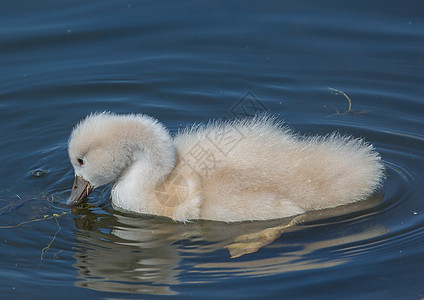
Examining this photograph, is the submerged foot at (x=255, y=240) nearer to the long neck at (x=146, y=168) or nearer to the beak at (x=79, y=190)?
the long neck at (x=146, y=168)

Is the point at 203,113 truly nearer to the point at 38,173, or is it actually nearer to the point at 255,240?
the point at 38,173

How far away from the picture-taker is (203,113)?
7.40 metres

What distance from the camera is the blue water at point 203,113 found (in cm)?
512

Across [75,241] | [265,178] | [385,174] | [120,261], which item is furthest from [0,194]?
[385,174]

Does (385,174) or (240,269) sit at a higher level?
(385,174)

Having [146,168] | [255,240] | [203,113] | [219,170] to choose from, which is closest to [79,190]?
[146,168]

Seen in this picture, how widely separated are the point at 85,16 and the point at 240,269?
4.80m

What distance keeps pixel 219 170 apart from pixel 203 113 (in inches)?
73.1

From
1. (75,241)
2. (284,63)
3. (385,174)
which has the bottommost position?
(75,241)

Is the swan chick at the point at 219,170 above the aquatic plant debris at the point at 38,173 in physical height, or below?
above

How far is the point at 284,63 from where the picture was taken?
26.8ft

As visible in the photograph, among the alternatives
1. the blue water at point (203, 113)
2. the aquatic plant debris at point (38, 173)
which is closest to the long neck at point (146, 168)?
the blue water at point (203, 113)

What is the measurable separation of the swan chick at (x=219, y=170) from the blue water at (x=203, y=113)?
0.52 feet

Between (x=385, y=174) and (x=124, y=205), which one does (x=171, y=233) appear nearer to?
(x=124, y=205)
